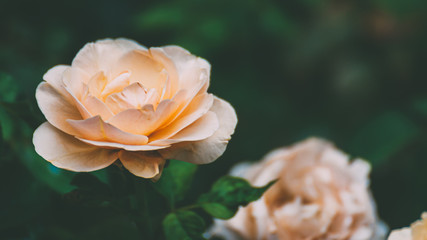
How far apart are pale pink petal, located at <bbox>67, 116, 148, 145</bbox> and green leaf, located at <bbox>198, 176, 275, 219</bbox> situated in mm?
143

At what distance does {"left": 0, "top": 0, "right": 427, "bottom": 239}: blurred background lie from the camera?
936 millimetres

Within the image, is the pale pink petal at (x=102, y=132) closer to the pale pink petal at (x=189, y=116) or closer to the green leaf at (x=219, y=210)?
the pale pink petal at (x=189, y=116)

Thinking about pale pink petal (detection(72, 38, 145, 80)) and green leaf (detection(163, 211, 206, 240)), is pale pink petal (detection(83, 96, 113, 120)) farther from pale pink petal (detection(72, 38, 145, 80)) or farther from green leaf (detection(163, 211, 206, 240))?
green leaf (detection(163, 211, 206, 240))

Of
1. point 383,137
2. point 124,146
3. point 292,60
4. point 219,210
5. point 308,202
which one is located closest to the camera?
point 124,146

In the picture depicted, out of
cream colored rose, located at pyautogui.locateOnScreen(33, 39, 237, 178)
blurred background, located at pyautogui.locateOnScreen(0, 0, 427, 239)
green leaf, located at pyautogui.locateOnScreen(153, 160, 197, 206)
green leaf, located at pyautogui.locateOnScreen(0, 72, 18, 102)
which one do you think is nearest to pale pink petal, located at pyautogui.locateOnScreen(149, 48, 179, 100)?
cream colored rose, located at pyautogui.locateOnScreen(33, 39, 237, 178)

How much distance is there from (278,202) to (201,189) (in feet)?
0.72

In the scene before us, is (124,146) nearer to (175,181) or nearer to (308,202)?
(175,181)

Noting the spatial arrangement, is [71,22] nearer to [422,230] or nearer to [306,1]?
[306,1]

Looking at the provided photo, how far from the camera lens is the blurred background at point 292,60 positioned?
94cm

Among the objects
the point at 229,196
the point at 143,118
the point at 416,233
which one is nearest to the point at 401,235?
the point at 416,233

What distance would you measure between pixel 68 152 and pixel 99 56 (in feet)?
0.39

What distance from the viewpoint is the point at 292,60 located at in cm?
152

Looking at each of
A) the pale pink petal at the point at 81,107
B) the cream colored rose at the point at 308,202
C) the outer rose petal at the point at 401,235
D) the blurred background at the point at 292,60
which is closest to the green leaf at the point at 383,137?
the blurred background at the point at 292,60

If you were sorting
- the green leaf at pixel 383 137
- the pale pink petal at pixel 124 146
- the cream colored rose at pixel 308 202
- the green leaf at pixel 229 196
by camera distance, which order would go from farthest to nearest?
the green leaf at pixel 383 137
the cream colored rose at pixel 308 202
the green leaf at pixel 229 196
the pale pink petal at pixel 124 146
